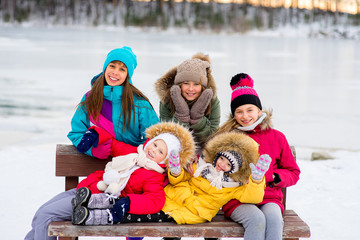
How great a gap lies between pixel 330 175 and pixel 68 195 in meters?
3.35

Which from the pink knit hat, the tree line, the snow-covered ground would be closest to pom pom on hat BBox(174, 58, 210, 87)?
the pink knit hat

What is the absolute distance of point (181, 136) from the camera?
2.79m

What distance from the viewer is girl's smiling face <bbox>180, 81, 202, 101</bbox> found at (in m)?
3.33

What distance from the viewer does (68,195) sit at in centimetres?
278

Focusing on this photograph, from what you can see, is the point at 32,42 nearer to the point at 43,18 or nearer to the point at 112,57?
the point at 43,18

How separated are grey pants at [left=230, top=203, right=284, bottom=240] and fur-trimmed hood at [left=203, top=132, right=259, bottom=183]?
0.19m

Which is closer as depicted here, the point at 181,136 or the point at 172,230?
the point at 172,230

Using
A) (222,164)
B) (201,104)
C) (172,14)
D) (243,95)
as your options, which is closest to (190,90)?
(201,104)

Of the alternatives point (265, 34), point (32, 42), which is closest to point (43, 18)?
point (32, 42)

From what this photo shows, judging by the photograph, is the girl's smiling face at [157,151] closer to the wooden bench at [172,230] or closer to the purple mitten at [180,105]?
the wooden bench at [172,230]

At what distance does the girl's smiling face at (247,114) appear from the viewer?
294cm

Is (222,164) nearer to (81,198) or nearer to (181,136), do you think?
(181,136)

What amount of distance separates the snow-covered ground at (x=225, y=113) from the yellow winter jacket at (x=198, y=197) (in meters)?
1.37

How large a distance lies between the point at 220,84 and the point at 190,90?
8.49m
